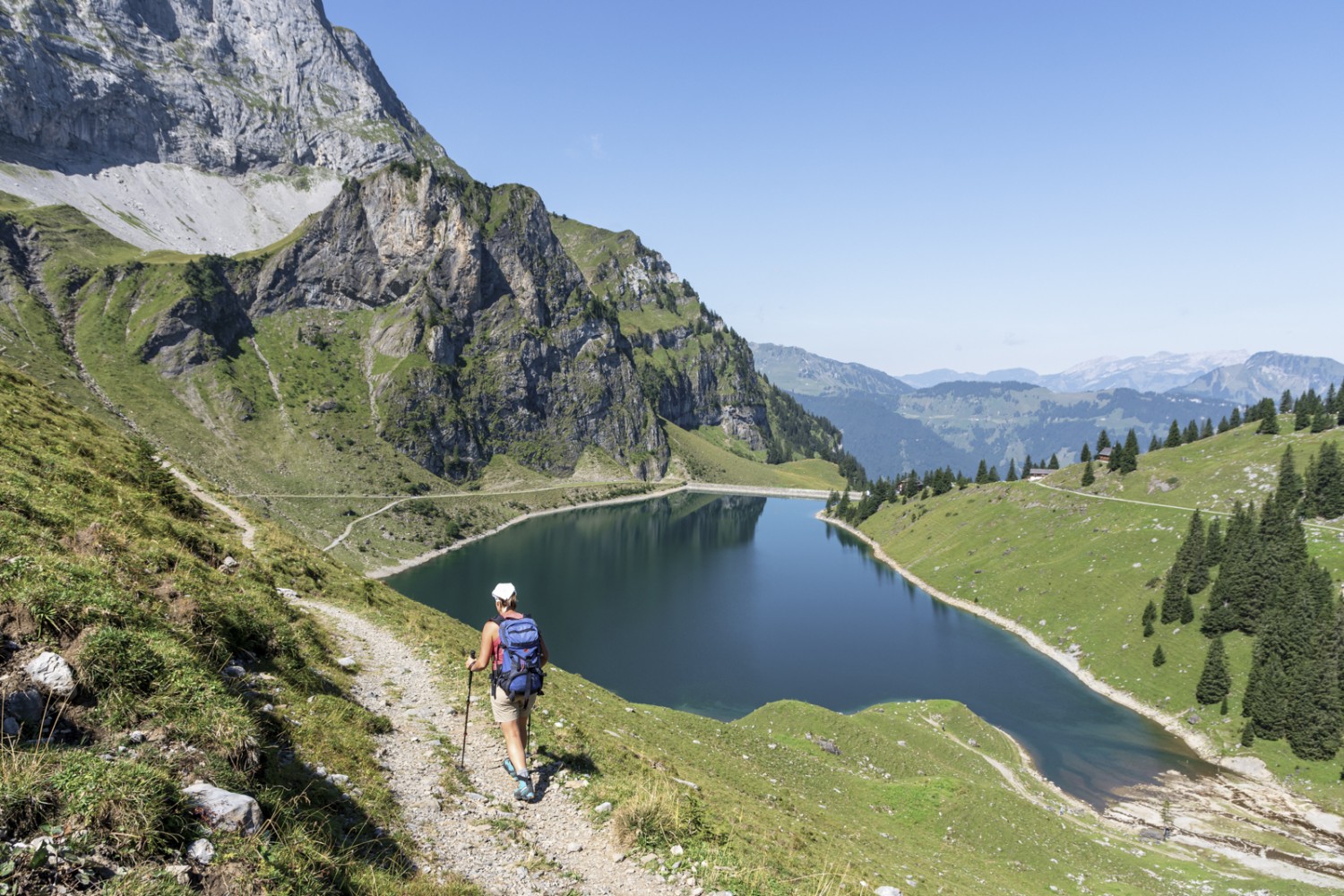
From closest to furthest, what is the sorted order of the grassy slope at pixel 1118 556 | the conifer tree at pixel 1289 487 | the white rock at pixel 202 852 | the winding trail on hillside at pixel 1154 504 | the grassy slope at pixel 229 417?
the white rock at pixel 202 852 < the grassy slope at pixel 1118 556 < the winding trail on hillside at pixel 1154 504 < the conifer tree at pixel 1289 487 < the grassy slope at pixel 229 417

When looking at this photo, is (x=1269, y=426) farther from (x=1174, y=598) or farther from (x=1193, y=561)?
(x=1174, y=598)

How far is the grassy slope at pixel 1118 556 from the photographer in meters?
70.6

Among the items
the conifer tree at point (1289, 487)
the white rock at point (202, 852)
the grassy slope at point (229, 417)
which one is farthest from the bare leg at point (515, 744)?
the grassy slope at point (229, 417)

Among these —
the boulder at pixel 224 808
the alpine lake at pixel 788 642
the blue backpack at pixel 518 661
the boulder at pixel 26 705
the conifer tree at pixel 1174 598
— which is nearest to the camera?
the boulder at pixel 224 808

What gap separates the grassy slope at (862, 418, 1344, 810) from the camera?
70562mm

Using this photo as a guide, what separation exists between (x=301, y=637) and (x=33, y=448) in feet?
35.0

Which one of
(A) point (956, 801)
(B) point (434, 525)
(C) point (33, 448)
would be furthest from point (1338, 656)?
(B) point (434, 525)

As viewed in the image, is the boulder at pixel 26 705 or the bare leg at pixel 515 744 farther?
the bare leg at pixel 515 744

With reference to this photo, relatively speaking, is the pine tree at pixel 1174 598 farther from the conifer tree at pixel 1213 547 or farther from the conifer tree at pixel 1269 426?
the conifer tree at pixel 1269 426

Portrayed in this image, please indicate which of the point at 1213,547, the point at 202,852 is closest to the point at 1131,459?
the point at 1213,547

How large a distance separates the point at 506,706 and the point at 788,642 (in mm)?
89194

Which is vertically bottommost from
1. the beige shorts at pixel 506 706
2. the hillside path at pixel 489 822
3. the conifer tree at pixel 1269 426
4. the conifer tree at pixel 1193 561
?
the conifer tree at pixel 1193 561

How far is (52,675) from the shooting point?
21.7ft

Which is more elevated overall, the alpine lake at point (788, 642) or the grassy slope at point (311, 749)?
the grassy slope at point (311, 749)
